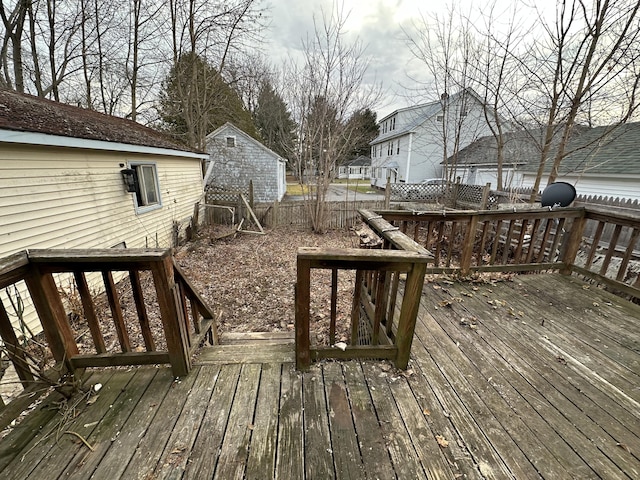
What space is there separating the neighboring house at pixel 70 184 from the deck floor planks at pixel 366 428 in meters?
4.63

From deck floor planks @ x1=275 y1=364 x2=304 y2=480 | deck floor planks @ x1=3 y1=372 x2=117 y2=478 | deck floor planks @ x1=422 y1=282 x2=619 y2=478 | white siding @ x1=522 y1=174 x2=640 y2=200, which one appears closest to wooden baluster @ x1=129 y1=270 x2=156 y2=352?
deck floor planks @ x1=3 y1=372 x2=117 y2=478

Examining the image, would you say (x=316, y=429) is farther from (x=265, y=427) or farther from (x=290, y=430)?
(x=265, y=427)

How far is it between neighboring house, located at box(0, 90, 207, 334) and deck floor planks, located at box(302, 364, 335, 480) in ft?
14.4

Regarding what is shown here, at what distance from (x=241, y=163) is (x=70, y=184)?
32.0 feet

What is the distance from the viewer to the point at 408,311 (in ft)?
5.68

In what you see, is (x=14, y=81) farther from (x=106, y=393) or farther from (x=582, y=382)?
(x=582, y=382)

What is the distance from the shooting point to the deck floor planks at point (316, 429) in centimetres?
129

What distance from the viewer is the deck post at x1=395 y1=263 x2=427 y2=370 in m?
1.66

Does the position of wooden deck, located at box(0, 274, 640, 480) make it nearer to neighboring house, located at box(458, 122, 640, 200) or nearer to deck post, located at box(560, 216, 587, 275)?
deck post, located at box(560, 216, 587, 275)

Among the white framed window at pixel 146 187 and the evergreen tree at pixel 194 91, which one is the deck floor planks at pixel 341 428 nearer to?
the white framed window at pixel 146 187

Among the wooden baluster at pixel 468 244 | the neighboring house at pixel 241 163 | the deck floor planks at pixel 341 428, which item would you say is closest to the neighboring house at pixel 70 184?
the deck floor planks at pixel 341 428

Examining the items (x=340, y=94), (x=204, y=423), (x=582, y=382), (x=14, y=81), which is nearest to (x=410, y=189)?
(x=340, y=94)

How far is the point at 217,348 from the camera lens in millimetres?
2225

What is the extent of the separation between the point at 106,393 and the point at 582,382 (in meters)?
3.23
